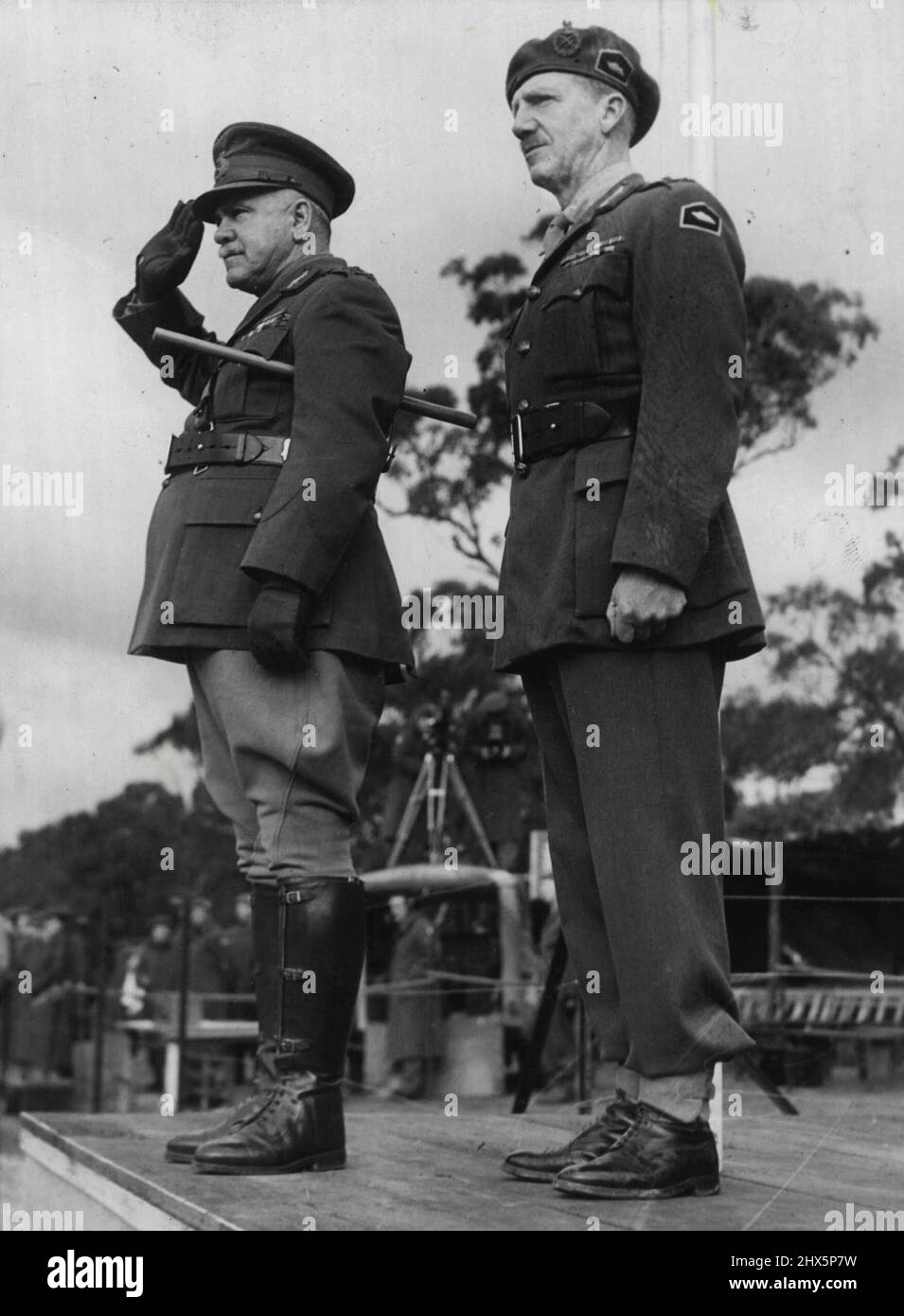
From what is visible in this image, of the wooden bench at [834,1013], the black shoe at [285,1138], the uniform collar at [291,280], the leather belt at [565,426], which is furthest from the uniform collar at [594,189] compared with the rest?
the wooden bench at [834,1013]

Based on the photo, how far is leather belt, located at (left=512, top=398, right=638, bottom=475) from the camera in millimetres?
2879

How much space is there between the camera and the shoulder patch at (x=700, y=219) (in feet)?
9.36

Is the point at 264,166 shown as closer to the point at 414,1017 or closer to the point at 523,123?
the point at 523,123

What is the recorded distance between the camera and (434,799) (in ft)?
30.5

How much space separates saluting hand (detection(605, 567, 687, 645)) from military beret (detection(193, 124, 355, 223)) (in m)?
1.06

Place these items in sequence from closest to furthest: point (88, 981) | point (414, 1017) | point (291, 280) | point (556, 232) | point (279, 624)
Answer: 1. point (279, 624)
2. point (556, 232)
3. point (291, 280)
4. point (414, 1017)
5. point (88, 981)

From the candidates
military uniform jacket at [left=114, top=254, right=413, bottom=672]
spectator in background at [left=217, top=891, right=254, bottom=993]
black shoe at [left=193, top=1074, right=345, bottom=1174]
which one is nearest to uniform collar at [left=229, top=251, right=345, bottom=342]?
military uniform jacket at [left=114, top=254, right=413, bottom=672]

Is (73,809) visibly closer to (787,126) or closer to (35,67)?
(35,67)

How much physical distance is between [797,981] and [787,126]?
387 cm

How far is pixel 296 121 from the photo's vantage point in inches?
155

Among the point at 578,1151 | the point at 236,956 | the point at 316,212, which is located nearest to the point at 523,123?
the point at 316,212

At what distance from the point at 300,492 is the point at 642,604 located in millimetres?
628

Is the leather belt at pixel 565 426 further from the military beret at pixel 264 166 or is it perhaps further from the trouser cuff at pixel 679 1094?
the trouser cuff at pixel 679 1094

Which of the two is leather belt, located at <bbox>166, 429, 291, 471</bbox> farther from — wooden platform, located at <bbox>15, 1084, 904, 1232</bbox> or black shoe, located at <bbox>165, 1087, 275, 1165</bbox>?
wooden platform, located at <bbox>15, 1084, 904, 1232</bbox>
